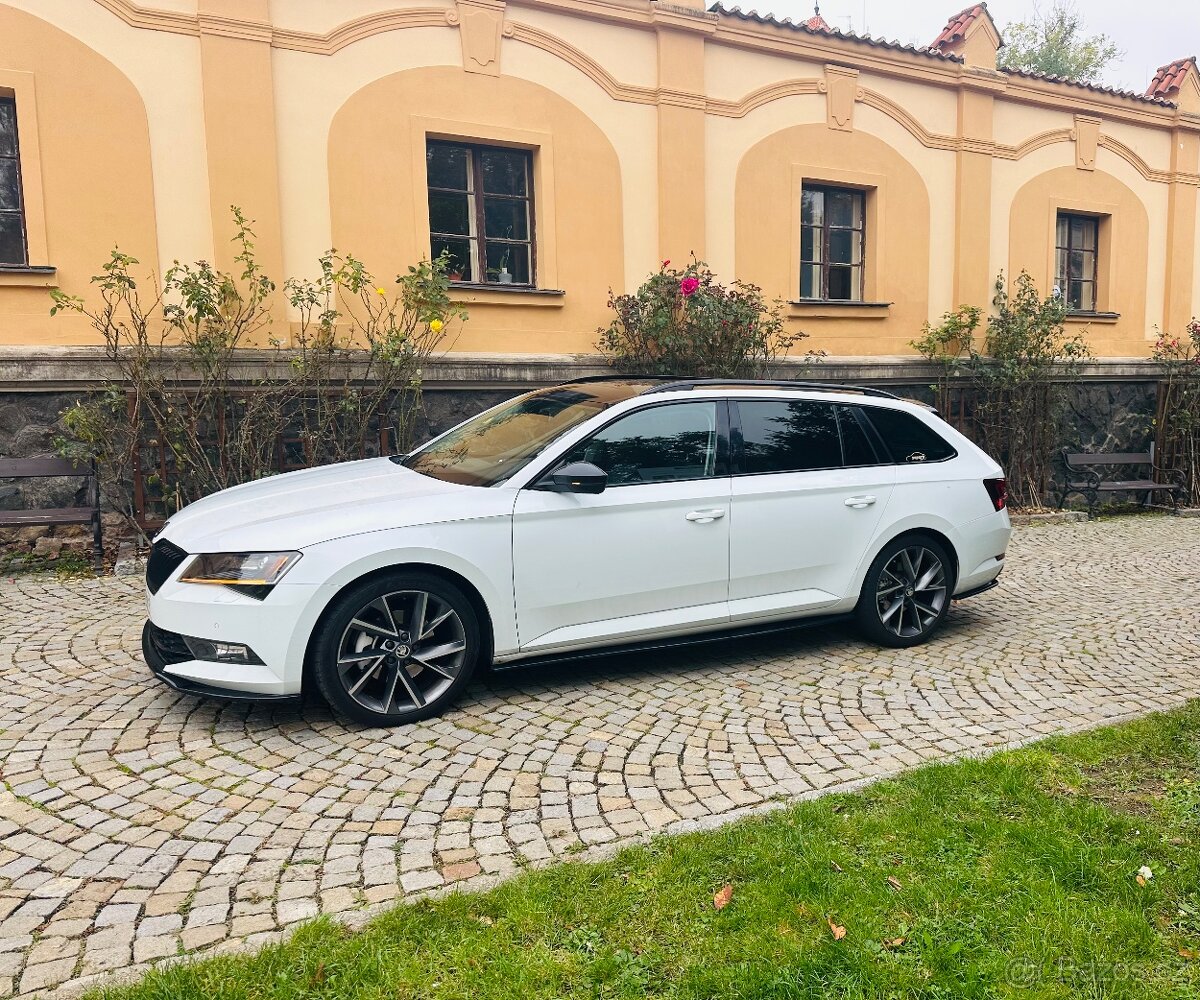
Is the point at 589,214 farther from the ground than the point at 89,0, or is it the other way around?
the point at 89,0

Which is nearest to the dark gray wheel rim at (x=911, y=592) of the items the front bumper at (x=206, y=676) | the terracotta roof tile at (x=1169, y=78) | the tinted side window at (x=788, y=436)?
the tinted side window at (x=788, y=436)

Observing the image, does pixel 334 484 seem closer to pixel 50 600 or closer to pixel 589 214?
pixel 50 600

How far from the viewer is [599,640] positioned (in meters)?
4.50

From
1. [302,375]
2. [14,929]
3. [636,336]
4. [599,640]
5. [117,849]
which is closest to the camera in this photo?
[14,929]

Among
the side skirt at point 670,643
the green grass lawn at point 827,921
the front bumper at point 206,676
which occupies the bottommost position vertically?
the green grass lawn at point 827,921

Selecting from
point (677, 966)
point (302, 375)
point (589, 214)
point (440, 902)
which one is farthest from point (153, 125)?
point (677, 966)

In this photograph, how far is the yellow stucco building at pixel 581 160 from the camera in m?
7.72

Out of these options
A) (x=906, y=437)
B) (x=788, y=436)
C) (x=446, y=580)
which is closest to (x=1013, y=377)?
(x=906, y=437)

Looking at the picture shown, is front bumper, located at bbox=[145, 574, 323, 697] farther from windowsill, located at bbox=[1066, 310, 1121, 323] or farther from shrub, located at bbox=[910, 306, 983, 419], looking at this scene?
windowsill, located at bbox=[1066, 310, 1121, 323]

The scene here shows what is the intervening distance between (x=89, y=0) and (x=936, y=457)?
8.24 metres

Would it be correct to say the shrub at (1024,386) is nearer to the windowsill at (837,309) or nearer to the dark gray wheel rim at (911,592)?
the windowsill at (837,309)

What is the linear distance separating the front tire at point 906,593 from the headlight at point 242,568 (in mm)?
3483

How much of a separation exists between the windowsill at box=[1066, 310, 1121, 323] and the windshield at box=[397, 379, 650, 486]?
10.5m

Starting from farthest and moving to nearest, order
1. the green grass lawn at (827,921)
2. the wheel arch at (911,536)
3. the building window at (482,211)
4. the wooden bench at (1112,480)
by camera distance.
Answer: the wooden bench at (1112,480)
the building window at (482,211)
the wheel arch at (911,536)
the green grass lawn at (827,921)
